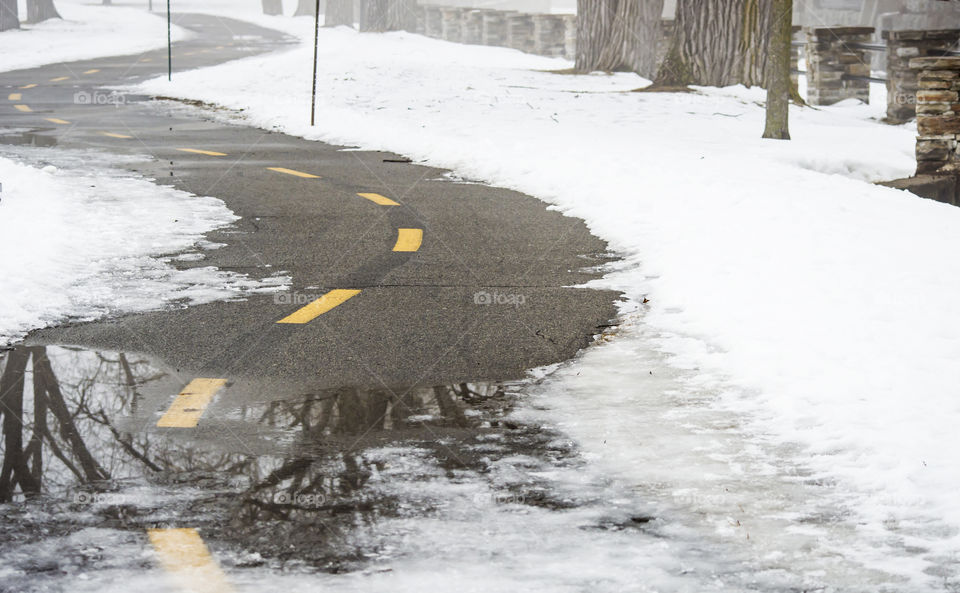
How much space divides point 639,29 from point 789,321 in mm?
19316

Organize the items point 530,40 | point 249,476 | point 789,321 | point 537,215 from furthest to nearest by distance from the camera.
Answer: point 530,40
point 537,215
point 789,321
point 249,476

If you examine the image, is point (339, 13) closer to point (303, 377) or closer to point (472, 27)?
point (472, 27)

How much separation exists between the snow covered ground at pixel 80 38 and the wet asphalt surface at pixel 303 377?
81.7 ft

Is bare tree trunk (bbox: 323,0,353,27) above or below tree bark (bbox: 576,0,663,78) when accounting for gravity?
above

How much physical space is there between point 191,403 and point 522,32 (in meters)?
42.8

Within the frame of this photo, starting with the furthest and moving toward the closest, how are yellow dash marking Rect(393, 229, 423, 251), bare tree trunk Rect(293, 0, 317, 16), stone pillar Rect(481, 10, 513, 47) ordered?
Result: bare tree trunk Rect(293, 0, 317, 16), stone pillar Rect(481, 10, 513, 47), yellow dash marking Rect(393, 229, 423, 251)

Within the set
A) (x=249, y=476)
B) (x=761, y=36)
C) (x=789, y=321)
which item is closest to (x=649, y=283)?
(x=789, y=321)

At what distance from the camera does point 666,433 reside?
4488mm

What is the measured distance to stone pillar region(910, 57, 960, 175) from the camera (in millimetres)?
12367

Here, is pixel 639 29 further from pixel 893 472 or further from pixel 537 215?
pixel 893 472

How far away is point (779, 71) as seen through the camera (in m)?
14.9

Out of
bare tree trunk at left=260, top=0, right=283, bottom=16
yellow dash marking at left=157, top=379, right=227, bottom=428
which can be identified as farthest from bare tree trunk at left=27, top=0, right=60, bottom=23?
yellow dash marking at left=157, top=379, right=227, bottom=428

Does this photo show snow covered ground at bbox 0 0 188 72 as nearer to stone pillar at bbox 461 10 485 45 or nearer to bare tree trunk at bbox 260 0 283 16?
stone pillar at bbox 461 10 485 45

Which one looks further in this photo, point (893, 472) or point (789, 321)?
point (789, 321)
